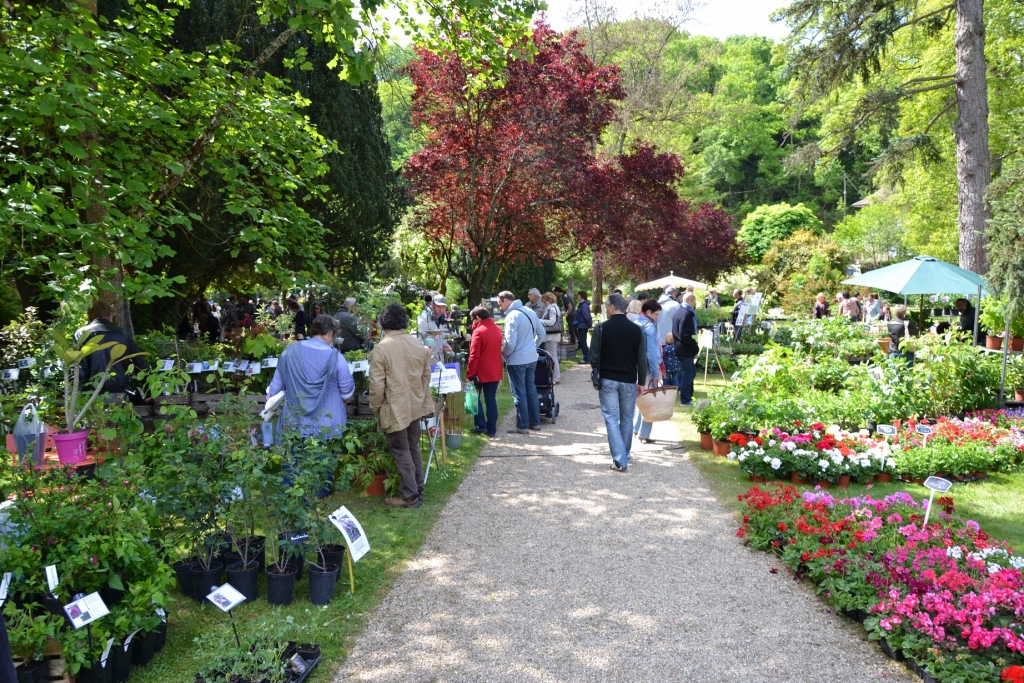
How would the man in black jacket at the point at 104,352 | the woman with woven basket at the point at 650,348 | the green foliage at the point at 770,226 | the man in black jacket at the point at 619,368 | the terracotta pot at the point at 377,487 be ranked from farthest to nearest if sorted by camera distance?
the green foliage at the point at 770,226
the woman with woven basket at the point at 650,348
the man in black jacket at the point at 619,368
the terracotta pot at the point at 377,487
the man in black jacket at the point at 104,352

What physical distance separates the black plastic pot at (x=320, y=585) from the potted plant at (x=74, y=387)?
6.23 ft

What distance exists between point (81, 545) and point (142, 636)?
544mm

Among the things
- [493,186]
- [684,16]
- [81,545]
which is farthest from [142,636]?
[684,16]

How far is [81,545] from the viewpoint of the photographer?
3473mm

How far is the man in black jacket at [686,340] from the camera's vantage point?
10.1m

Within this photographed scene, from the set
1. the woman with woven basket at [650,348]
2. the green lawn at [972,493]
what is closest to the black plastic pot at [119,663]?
the green lawn at [972,493]

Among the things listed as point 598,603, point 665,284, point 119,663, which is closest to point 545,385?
point 598,603

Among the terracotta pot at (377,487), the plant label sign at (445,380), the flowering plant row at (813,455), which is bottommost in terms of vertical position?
the terracotta pot at (377,487)

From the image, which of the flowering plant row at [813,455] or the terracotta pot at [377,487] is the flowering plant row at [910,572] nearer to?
the flowering plant row at [813,455]

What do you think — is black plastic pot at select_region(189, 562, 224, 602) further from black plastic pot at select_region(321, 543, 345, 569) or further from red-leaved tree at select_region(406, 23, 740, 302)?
red-leaved tree at select_region(406, 23, 740, 302)

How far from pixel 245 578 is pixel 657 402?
4.61 metres

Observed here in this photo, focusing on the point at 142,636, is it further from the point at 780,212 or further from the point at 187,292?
the point at 780,212

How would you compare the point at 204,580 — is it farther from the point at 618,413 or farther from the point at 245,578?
the point at 618,413

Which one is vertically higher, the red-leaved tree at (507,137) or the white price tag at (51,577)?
the red-leaved tree at (507,137)
